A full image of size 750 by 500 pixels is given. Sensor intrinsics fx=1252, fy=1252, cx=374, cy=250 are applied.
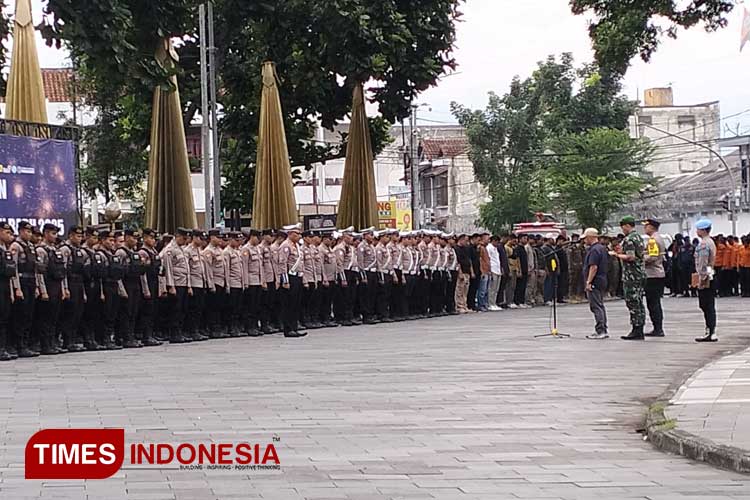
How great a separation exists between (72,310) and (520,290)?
17.8 m

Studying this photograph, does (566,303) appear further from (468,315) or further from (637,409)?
(637,409)

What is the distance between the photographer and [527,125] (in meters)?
63.5

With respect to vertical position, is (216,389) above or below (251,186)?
below

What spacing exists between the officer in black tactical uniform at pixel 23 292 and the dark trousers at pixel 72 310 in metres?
0.83

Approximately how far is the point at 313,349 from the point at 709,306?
262 inches

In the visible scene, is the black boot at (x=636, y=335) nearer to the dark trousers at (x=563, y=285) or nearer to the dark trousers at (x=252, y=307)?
the dark trousers at (x=252, y=307)

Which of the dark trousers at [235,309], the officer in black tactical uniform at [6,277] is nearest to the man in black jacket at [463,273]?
the dark trousers at [235,309]

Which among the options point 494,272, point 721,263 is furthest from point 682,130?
point 494,272

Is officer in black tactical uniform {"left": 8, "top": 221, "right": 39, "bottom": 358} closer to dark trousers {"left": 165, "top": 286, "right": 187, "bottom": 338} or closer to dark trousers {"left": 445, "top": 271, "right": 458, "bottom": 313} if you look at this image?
dark trousers {"left": 165, "top": 286, "right": 187, "bottom": 338}

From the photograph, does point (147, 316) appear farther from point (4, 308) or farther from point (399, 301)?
point (399, 301)

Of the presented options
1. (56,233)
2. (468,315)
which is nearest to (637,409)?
(56,233)

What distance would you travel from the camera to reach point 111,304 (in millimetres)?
21453

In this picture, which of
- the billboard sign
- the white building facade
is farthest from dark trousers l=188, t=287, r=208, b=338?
the white building facade

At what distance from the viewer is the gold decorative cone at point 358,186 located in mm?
30656
